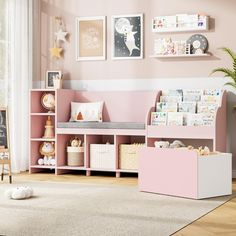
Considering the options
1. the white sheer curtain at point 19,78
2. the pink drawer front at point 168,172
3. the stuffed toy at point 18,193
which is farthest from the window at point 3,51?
the pink drawer front at point 168,172

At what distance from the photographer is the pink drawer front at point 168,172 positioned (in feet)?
16.4

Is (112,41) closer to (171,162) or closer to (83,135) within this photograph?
(83,135)

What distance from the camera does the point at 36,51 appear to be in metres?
7.46

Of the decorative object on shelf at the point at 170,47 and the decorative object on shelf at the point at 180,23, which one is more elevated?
the decorative object on shelf at the point at 180,23

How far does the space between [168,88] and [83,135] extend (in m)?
1.21

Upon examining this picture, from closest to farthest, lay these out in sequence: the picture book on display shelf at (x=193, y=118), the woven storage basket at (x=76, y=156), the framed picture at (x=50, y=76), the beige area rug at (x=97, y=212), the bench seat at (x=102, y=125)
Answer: the beige area rug at (x=97, y=212) → the picture book on display shelf at (x=193, y=118) → the bench seat at (x=102, y=125) → the woven storage basket at (x=76, y=156) → the framed picture at (x=50, y=76)

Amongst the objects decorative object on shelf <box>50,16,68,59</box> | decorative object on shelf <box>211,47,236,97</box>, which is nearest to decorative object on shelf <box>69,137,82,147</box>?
decorative object on shelf <box>50,16,68,59</box>

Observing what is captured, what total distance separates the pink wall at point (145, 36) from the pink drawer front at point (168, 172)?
175 centimetres

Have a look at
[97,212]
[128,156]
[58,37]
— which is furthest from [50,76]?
[97,212]

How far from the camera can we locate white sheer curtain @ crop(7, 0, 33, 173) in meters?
7.01

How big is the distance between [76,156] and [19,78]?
3.93 ft

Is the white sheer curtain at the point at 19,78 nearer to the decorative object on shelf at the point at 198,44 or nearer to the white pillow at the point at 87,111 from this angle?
the white pillow at the point at 87,111

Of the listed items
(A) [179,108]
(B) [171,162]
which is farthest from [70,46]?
(B) [171,162]

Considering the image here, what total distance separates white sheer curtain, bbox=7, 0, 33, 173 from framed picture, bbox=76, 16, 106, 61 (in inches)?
24.9
